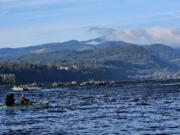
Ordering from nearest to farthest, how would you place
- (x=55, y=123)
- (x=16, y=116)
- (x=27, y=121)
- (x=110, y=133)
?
(x=110, y=133) < (x=55, y=123) < (x=27, y=121) < (x=16, y=116)

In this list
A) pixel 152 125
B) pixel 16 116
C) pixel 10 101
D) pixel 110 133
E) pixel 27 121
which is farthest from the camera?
pixel 10 101

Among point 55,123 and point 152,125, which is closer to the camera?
point 152,125

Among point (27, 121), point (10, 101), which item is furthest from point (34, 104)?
point (27, 121)

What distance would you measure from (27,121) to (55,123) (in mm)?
4641

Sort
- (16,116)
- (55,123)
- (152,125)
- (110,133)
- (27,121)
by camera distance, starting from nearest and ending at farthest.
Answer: (110,133) → (152,125) → (55,123) → (27,121) → (16,116)

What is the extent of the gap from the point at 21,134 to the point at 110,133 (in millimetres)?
7798

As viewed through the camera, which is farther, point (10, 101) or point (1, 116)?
point (10, 101)

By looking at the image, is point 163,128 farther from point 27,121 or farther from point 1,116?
point 1,116

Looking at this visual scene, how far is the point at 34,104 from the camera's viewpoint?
235ft

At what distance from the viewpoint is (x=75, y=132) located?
43.2 m

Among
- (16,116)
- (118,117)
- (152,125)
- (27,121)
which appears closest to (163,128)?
(152,125)

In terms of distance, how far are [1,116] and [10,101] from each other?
9.00 m

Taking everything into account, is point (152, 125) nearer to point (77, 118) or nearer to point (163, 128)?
point (163, 128)

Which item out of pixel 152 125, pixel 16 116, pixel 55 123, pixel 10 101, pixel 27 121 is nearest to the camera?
pixel 152 125
